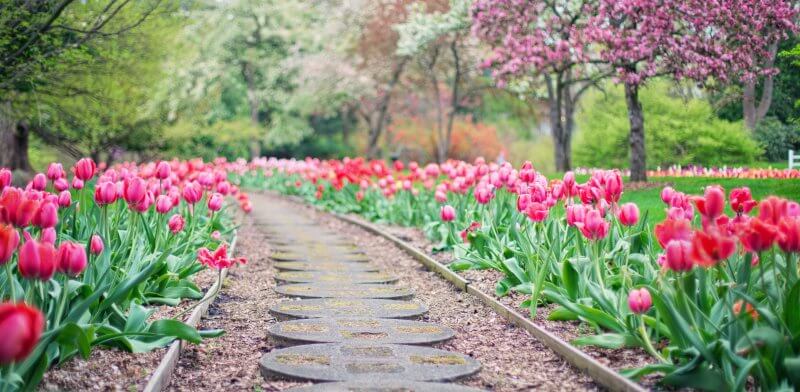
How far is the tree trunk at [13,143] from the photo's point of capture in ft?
49.4

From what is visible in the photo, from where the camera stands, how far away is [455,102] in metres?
29.0

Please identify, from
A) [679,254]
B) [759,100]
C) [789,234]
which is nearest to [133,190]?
[679,254]

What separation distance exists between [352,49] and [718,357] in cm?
3016

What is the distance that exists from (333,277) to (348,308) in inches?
77.8

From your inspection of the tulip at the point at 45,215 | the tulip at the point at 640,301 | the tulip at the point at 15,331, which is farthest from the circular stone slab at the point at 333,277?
the tulip at the point at 15,331

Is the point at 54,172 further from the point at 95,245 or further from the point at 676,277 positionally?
the point at 676,277

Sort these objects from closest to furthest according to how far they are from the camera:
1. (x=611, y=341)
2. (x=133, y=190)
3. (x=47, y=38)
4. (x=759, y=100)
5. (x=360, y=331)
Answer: (x=611, y=341) < (x=133, y=190) < (x=360, y=331) < (x=47, y=38) < (x=759, y=100)

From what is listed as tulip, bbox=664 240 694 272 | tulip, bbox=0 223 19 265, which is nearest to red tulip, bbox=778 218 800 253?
tulip, bbox=664 240 694 272

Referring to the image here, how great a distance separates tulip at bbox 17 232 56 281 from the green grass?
14.1 feet

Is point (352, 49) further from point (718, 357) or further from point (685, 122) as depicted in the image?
point (718, 357)

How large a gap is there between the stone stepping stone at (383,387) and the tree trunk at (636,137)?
11665mm

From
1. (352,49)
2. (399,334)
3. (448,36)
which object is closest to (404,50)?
(448,36)

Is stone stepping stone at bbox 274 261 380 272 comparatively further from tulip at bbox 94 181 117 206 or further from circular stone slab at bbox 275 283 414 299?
tulip at bbox 94 181 117 206

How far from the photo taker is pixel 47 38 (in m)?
9.58
